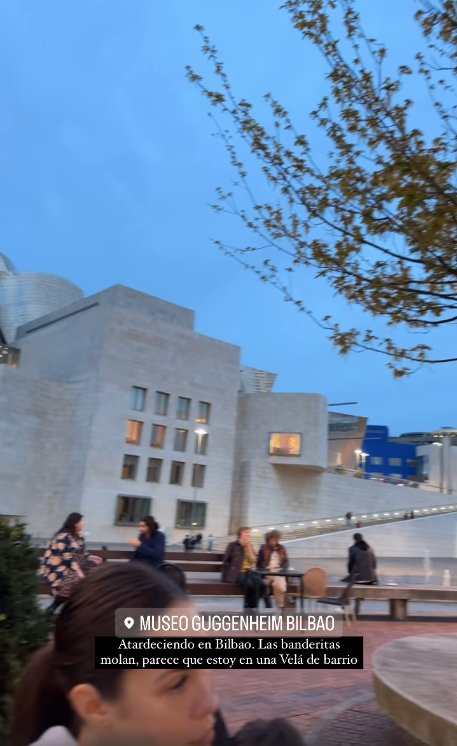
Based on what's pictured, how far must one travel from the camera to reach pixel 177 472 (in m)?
38.3

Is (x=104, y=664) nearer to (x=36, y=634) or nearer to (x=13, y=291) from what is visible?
(x=36, y=634)

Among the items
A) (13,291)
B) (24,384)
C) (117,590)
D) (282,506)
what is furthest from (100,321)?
(117,590)

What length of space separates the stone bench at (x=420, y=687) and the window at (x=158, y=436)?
108ft

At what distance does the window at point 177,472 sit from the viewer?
125ft

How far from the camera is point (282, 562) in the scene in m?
9.68

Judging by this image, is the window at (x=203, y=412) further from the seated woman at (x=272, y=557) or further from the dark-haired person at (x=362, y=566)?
the seated woman at (x=272, y=557)

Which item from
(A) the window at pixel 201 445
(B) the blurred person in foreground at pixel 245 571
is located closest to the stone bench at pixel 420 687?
(B) the blurred person in foreground at pixel 245 571

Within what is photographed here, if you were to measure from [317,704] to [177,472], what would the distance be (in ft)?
111

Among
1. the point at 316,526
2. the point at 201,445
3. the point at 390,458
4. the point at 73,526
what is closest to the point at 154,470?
the point at 201,445

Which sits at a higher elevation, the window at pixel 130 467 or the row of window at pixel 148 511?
the window at pixel 130 467

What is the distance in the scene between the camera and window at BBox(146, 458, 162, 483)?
36.8 metres

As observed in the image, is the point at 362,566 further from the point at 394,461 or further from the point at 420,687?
the point at 394,461

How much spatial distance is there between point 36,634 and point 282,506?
40168mm

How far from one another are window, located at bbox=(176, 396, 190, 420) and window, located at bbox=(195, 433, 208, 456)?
1.70m
